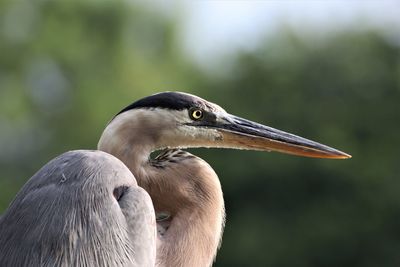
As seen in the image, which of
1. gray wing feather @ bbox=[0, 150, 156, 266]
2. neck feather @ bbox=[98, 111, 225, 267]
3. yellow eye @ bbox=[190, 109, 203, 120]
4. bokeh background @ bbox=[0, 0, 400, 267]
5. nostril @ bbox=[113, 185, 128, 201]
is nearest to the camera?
gray wing feather @ bbox=[0, 150, 156, 266]

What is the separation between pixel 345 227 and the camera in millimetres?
17812

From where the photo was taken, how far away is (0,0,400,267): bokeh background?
18.1 meters

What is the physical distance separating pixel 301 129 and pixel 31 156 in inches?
268

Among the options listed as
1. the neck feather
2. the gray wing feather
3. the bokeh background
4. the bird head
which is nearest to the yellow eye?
the bird head

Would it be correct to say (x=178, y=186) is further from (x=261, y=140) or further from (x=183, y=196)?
(x=261, y=140)

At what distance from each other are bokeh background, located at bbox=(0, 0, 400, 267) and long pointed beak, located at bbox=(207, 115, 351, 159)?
495 inches

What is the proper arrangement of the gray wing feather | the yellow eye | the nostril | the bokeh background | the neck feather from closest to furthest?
the gray wing feather < the nostril < the neck feather < the yellow eye < the bokeh background

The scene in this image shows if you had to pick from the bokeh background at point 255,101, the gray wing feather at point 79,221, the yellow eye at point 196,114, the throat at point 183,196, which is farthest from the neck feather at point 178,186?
the bokeh background at point 255,101

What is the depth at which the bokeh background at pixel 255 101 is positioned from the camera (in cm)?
1806

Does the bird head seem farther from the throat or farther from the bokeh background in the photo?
the bokeh background

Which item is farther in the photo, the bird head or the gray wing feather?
the bird head

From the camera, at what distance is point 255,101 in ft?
70.5

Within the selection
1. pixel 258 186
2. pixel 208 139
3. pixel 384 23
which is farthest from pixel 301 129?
pixel 208 139

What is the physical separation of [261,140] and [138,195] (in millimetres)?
914
